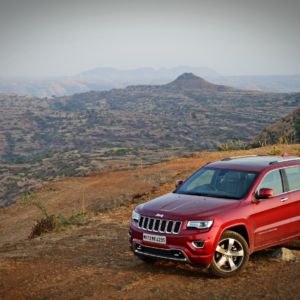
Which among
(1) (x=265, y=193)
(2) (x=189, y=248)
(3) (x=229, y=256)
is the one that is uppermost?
(1) (x=265, y=193)

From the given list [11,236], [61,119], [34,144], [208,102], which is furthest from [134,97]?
[11,236]

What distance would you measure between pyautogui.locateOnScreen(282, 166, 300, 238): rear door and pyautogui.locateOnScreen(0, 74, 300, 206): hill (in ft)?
110

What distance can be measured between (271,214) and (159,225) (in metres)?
1.79

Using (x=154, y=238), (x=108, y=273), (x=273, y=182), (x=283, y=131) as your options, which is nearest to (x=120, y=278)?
(x=108, y=273)

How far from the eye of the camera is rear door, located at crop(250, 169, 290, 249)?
8344 millimetres

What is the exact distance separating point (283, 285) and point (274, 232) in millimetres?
1123

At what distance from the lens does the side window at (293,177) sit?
9.10 m

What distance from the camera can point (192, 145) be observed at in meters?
75.8

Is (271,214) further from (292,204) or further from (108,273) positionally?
(108,273)

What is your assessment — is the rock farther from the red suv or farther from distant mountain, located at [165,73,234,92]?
distant mountain, located at [165,73,234,92]

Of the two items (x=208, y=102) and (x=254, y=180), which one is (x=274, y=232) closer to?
(x=254, y=180)

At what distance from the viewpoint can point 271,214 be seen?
28.1 ft

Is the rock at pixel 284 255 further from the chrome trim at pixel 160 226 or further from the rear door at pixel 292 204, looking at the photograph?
the chrome trim at pixel 160 226

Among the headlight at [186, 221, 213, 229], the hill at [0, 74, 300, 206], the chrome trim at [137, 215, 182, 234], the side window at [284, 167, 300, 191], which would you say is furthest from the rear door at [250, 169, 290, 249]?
the hill at [0, 74, 300, 206]
